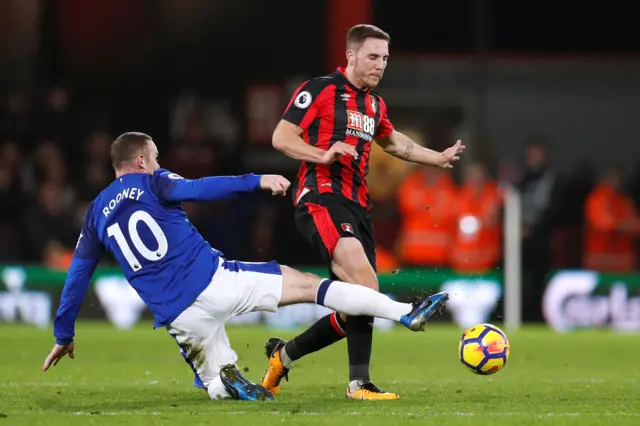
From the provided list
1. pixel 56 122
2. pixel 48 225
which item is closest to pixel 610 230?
pixel 48 225

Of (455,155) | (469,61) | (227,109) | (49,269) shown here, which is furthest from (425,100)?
(455,155)

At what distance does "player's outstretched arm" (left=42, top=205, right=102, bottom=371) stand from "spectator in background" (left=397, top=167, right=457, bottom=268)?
26.7ft

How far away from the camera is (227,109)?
17812mm

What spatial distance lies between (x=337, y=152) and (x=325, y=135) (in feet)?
1.57

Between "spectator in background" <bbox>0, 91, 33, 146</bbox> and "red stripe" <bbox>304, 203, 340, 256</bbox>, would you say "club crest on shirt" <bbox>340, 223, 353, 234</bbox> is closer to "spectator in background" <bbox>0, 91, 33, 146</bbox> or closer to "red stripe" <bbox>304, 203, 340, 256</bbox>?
"red stripe" <bbox>304, 203, 340, 256</bbox>

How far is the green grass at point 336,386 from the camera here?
253 inches

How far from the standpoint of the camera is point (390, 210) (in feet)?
50.6

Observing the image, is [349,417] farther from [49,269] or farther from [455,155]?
[49,269]

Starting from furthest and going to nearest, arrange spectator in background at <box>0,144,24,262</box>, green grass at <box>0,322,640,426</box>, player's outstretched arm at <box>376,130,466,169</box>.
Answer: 1. spectator in background at <box>0,144,24,262</box>
2. player's outstretched arm at <box>376,130,466,169</box>
3. green grass at <box>0,322,640,426</box>

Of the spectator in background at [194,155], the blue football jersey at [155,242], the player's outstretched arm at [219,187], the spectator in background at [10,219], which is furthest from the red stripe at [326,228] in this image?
the spectator in background at [10,219]

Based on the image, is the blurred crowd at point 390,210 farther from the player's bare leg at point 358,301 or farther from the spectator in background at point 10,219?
the player's bare leg at point 358,301

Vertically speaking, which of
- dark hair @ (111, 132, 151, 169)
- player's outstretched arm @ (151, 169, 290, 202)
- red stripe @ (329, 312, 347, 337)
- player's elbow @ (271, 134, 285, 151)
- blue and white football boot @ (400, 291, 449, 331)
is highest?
player's elbow @ (271, 134, 285, 151)

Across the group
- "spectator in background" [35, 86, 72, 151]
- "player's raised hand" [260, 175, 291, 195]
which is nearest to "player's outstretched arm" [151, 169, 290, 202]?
"player's raised hand" [260, 175, 291, 195]

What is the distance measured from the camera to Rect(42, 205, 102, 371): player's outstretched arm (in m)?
7.12
